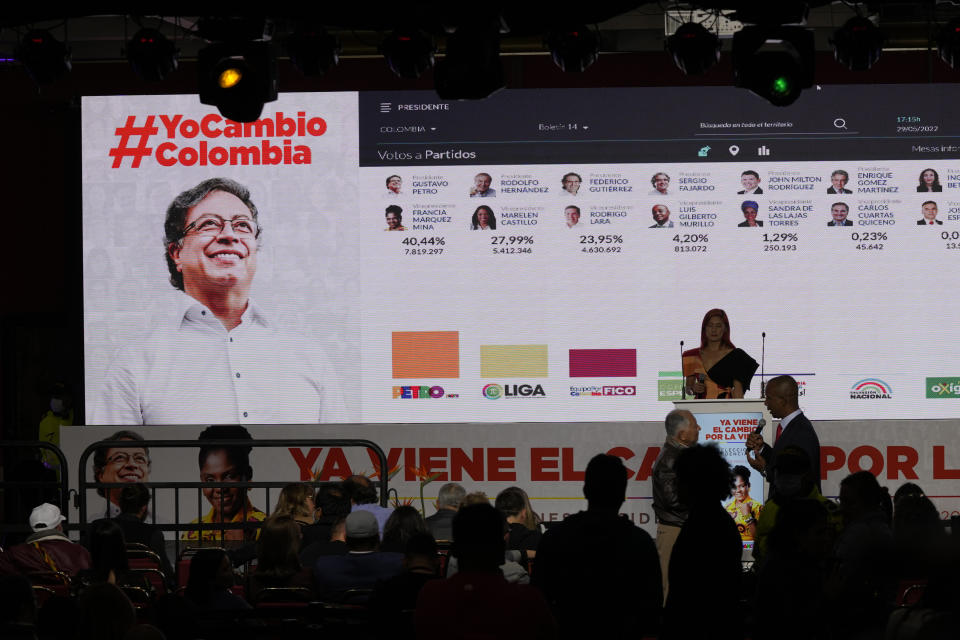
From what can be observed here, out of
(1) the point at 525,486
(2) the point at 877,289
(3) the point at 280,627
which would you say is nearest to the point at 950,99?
(2) the point at 877,289

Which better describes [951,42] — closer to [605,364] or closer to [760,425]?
[760,425]

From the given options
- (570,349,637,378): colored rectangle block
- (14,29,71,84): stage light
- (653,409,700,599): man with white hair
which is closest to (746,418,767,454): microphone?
(653,409,700,599): man with white hair

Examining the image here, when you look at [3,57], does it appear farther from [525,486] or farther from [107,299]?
[525,486]

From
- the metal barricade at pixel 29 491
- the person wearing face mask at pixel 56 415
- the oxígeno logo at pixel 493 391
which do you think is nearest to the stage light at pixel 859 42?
the oxígeno logo at pixel 493 391

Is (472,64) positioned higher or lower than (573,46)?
lower

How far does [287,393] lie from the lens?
31.9 feet

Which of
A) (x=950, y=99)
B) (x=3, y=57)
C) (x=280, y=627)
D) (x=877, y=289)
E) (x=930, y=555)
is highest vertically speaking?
(x=3, y=57)

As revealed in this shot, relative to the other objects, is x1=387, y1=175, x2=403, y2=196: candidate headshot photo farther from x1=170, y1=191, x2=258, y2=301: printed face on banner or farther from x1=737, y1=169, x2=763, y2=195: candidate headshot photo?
x1=737, y1=169, x2=763, y2=195: candidate headshot photo

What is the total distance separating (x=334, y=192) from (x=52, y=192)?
3025 millimetres

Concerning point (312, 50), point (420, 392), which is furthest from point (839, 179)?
point (312, 50)

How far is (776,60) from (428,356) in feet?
13.6

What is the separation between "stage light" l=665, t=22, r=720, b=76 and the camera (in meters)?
6.88

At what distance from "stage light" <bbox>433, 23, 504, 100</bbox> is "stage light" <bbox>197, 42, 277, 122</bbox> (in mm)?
944

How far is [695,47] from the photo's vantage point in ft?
22.6
